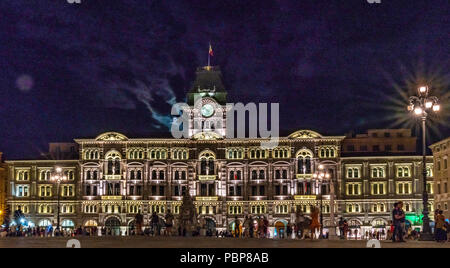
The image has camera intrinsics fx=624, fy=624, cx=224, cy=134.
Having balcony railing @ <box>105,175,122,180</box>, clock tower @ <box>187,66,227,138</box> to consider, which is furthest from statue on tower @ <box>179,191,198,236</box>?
balcony railing @ <box>105,175,122,180</box>

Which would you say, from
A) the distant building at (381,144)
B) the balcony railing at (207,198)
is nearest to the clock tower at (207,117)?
the balcony railing at (207,198)

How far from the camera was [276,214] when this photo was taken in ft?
277

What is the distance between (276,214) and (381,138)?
19570 mm

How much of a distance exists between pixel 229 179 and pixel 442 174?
103 feet

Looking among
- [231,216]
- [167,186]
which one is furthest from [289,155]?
[167,186]

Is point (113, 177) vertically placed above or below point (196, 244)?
above

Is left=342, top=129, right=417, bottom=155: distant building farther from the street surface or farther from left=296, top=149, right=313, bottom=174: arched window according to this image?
the street surface

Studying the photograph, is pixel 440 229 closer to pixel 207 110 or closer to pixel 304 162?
pixel 304 162

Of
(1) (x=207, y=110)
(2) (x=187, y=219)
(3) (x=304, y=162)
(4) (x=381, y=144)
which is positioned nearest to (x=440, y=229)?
(2) (x=187, y=219)

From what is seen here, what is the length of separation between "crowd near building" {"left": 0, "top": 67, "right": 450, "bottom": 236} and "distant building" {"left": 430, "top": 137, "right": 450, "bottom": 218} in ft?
62.3

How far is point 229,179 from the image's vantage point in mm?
85188

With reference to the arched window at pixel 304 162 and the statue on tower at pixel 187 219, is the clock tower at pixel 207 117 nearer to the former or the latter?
the arched window at pixel 304 162

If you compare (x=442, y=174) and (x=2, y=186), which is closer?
(x=442, y=174)
